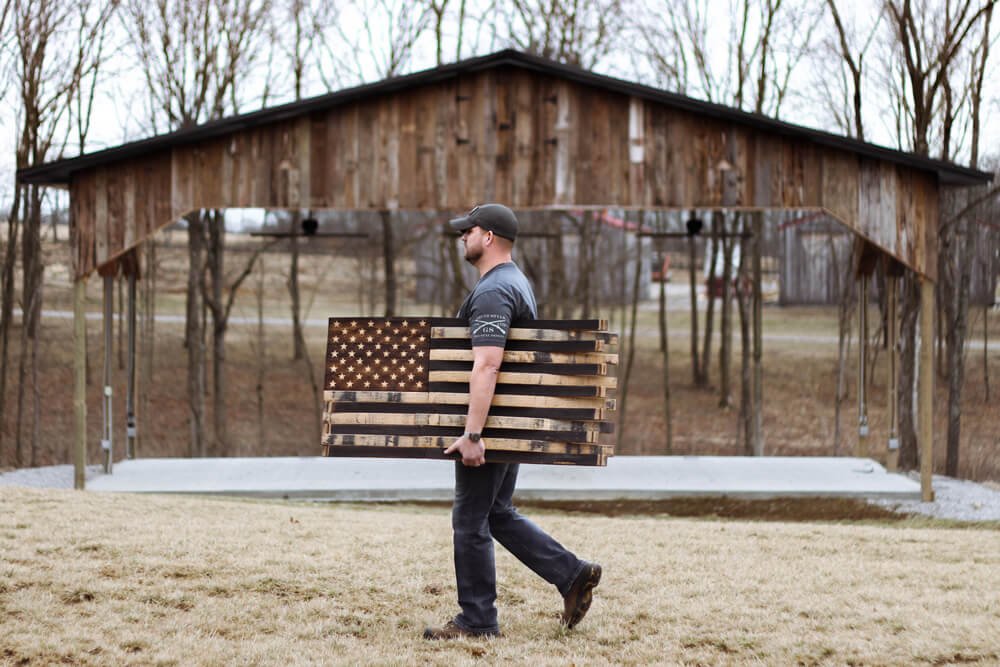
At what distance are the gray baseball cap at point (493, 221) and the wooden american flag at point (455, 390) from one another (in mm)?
392

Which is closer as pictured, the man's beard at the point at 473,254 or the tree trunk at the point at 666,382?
the man's beard at the point at 473,254

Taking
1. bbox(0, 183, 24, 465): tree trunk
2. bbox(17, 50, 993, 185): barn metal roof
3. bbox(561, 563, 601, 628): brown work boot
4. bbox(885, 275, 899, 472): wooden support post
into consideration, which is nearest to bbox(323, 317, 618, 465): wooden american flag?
bbox(561, 563, 601, 628): brown work boot

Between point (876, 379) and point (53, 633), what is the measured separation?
27261 mm

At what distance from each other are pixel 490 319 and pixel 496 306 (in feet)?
0.19

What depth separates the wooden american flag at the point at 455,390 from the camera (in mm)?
3936

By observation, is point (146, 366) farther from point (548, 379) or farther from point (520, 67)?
point (548, 379)

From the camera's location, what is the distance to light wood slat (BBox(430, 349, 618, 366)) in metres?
3.96

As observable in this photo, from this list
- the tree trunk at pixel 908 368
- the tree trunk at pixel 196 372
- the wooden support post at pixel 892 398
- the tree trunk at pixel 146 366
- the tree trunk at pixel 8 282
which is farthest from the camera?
the tree trunk at pixel 146 366

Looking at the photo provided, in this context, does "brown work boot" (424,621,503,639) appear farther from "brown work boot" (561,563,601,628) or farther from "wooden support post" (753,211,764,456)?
"wooden support post" (753,211,764,456)

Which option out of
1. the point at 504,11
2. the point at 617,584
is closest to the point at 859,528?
the point at 617,584

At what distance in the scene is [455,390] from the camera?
4.04 m

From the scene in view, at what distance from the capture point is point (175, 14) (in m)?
17.0

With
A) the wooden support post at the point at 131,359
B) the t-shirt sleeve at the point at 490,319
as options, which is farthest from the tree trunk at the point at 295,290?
the t-shirt sleeve at the point at 490,319

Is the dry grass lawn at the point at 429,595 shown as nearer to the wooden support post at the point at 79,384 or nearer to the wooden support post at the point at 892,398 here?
the wooden support post at the point at 79,384
